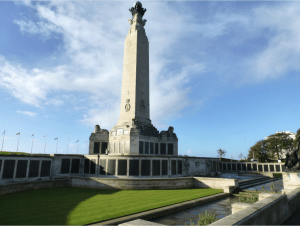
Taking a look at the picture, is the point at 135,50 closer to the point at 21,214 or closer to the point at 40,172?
the point at 40,172

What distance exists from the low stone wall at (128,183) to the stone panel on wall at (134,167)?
402 cm

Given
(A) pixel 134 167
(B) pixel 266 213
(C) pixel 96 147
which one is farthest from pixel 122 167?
(B) pixel 266 213

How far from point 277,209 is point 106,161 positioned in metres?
23.6

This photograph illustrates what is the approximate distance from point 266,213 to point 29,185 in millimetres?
23911

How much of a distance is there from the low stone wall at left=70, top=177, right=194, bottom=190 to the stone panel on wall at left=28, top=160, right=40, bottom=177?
207 inches

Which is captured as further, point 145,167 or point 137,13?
point 137,13

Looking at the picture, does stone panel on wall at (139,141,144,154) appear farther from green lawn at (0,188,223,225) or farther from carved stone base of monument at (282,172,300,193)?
carved stone base of monument at (282,172,300,193)

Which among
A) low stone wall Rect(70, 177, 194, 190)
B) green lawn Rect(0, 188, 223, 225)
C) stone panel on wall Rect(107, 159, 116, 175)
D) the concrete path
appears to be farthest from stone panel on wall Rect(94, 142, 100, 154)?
the concrete path

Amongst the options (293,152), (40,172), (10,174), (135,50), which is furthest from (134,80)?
(293,152)

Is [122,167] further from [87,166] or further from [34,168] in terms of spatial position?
[34,168]

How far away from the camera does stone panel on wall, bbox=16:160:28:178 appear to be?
24156mm

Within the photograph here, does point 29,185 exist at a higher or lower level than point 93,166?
lower

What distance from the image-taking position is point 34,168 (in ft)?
85.2

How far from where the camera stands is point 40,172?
26750mm
